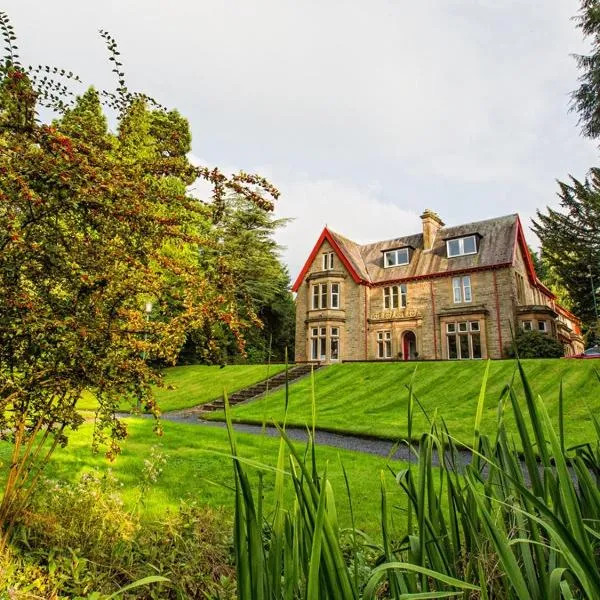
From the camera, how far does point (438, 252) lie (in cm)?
3061

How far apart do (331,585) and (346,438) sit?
11325mm

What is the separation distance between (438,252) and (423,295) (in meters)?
3.27

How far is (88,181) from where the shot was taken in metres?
3.59

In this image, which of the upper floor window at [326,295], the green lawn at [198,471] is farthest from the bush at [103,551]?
the upper floor window at [326,295]

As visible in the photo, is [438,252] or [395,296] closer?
[438,252]

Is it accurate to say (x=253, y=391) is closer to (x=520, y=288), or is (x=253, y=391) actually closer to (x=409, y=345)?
(x=409, y=345)

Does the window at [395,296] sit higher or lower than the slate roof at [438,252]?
lower

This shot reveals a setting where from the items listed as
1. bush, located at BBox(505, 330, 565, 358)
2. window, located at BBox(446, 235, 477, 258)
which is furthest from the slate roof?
bush, located at BBox(505, 330, 565, 358)

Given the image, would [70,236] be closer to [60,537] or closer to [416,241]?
[60,537]

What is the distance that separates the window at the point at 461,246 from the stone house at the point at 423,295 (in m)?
0.06

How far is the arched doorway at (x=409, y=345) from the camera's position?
3034 cm

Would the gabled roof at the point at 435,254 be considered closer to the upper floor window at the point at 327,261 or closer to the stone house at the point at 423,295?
the stone house at the point at 423,295

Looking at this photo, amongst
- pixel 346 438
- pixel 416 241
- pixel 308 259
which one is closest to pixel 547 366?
pixel 346 438

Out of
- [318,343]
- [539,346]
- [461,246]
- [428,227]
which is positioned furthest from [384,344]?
[539,346]
